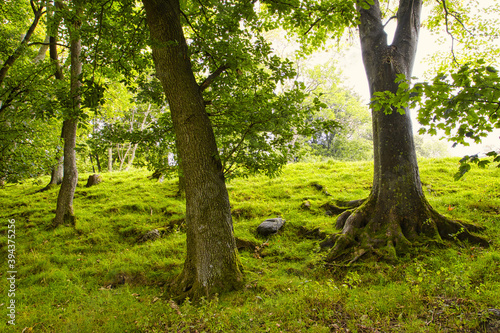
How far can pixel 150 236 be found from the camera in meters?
7.68

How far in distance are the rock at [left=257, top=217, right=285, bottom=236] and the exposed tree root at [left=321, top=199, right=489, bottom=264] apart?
1882mm

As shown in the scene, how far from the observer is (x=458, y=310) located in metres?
3.29

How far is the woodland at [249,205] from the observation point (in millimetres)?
3646

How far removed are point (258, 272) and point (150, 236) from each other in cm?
385

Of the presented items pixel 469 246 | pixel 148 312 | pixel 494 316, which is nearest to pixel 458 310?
pixel 494 316

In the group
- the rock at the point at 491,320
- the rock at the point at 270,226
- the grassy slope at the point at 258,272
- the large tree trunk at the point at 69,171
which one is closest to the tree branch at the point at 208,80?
the grassy slope at the point at 258,272

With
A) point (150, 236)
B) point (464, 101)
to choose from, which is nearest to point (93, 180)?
point (150, 236)

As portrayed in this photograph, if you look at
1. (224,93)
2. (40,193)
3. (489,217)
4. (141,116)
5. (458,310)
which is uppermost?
(141,116)

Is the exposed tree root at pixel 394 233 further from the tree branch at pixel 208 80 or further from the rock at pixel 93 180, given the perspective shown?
the rock at pixel 93 180

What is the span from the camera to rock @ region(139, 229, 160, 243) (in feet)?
25.0

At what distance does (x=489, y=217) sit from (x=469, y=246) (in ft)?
5.28

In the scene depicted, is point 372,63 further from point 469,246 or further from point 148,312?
point 148,312

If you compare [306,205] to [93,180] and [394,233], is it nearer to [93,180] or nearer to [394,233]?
[394,233]

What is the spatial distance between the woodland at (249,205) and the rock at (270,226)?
170 mm
